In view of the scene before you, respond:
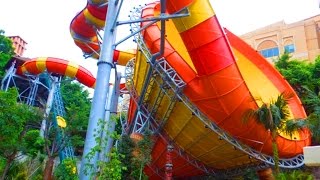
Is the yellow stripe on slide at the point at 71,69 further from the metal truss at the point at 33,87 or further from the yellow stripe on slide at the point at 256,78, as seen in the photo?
the yellow stripe on slide at the point at 256,78

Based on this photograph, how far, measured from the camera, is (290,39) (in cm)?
4350

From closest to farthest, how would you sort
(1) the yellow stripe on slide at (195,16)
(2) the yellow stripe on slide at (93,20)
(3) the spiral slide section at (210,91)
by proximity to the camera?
(1) the yellow stripe on slide at (195,16)
(3) the spiral slide section at (210,91)
(2) the yellow stripe on slide at (93,20)

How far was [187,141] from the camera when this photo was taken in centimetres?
1909

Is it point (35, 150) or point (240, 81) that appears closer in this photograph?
point (240, 81)

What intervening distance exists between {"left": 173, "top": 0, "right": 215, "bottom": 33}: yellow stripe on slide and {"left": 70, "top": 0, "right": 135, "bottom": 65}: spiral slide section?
32.7 ft

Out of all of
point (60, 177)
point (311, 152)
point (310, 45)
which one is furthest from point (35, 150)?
point (310, 45)

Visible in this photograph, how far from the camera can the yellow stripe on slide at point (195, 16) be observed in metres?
13.8

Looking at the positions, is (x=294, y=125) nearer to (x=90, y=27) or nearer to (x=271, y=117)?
(x=271, y=117)

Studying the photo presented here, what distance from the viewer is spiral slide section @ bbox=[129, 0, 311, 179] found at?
565 inches

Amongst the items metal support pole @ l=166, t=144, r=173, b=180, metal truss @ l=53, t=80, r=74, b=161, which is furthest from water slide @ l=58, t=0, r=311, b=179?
metal truss @ l=53, t=80, r=74, b=161

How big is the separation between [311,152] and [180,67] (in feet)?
40.8

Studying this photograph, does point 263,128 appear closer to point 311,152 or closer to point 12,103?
point 12,103

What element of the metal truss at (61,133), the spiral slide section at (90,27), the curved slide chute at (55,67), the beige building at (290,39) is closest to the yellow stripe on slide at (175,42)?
the spiral slide section at (90,27)

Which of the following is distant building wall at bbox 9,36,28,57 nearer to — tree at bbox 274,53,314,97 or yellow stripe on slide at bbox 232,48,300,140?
tree at bbox 274,53,314,97
